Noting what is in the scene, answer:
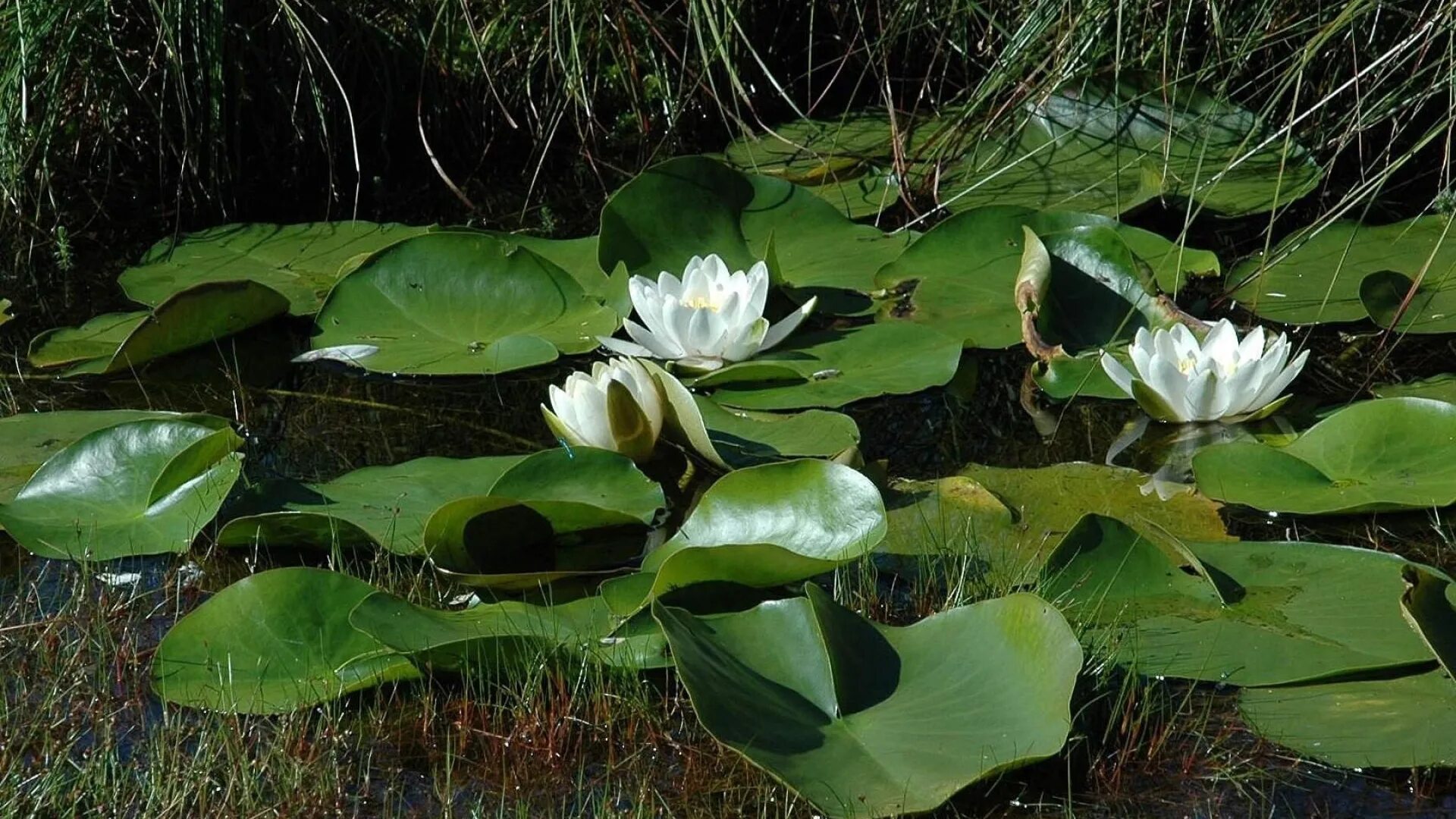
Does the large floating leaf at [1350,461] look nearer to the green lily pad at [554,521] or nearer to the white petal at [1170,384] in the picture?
the white petal at [1170,384]

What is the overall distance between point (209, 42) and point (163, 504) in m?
1.78

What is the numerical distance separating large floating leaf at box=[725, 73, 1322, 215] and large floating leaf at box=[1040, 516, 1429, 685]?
1.52 meters

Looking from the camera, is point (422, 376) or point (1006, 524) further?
point (422, 376)

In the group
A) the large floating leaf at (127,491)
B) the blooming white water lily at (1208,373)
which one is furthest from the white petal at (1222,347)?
the large floating leaf at (127,491)

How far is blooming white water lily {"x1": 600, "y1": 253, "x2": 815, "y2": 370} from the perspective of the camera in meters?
2.71

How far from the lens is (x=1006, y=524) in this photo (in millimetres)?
2207

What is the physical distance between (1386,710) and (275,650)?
1.37 m

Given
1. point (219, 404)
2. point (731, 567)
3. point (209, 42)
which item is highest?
point (209, 42)

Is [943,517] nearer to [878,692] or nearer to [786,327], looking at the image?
[878,692]

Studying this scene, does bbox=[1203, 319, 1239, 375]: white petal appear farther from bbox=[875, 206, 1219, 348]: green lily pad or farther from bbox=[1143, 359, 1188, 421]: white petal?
bbox=[875, 206, 1219, 348]: green lily pad

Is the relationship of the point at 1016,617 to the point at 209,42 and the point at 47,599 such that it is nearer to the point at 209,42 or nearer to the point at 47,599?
the point at 47,599

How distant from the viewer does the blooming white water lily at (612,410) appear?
2.28 metres

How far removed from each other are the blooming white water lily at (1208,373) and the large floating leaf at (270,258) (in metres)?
1.59

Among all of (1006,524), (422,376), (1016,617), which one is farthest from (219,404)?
(1016,617)
